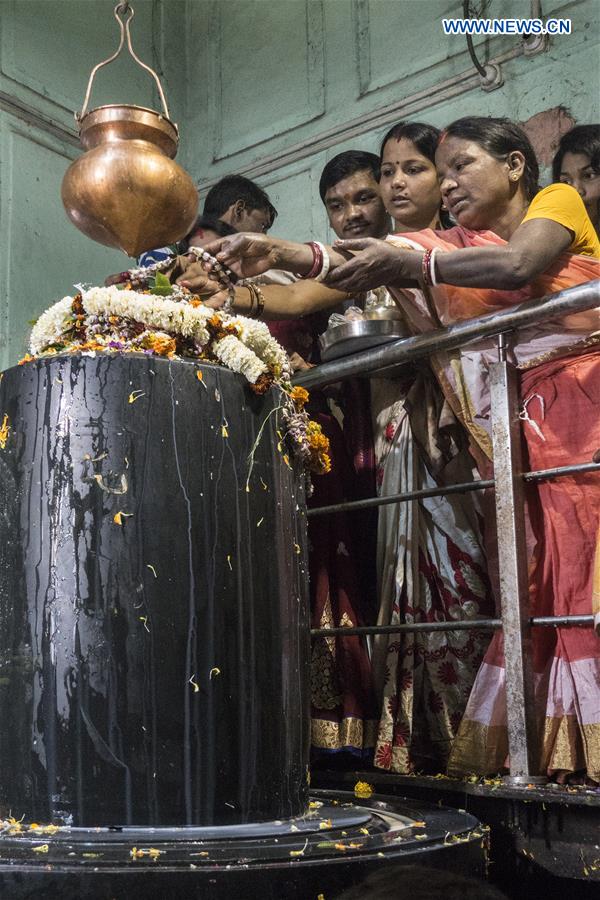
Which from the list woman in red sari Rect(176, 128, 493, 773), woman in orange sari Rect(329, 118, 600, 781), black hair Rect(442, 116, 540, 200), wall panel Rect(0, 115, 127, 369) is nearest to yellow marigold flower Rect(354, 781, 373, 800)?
woman in red sari Rect(176, 128, 493, 773)

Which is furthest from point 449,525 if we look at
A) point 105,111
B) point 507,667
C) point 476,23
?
point 476,23

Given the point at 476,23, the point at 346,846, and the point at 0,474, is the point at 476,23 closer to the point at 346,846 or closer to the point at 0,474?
the point at 0,474

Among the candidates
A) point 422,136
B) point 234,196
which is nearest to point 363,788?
point 422,136

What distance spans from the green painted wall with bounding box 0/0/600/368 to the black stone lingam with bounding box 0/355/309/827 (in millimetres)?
3118

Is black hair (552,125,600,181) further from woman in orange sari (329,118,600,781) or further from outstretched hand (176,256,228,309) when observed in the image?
outstretched hand (176,256,228,309)

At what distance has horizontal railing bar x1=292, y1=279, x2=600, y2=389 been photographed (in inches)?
101

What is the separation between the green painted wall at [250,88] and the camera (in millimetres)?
5062

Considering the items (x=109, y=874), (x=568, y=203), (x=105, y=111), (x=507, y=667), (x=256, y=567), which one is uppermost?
(x=105, y=111)

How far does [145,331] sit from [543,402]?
1037 mm

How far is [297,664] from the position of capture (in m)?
2.45

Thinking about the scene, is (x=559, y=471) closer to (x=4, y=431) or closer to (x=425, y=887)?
(x=4, y=431)

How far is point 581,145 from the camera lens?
4336mm

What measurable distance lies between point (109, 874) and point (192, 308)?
1.24m

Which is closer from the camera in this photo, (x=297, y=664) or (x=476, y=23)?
(x=297, y=664)
